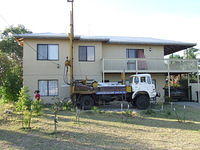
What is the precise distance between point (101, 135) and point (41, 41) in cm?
1258

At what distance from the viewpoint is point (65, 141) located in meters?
7.38

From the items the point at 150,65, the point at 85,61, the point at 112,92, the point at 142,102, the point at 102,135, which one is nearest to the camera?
the point at 102,135

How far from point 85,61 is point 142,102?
6.41m

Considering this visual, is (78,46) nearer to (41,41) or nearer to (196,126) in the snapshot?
(41,41)

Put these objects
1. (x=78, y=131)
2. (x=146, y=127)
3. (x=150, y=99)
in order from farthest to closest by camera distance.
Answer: (x=150, y=99), (x=146, y=127), (x=78, y=131)

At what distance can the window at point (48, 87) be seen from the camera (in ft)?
60.9

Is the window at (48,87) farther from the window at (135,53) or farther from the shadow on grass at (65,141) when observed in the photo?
the shadow on grass at (65,141)

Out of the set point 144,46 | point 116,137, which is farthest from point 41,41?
point 116,137

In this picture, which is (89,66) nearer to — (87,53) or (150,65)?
(87,53)

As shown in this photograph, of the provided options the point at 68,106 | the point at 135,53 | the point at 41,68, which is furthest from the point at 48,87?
the point at 135,53

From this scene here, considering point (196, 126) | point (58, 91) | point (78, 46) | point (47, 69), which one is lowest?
point (196, 126)

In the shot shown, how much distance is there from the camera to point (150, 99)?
16.2 m

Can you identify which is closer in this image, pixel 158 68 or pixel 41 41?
pixel 41 41

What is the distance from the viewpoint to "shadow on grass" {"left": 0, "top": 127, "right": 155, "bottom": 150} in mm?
6793
